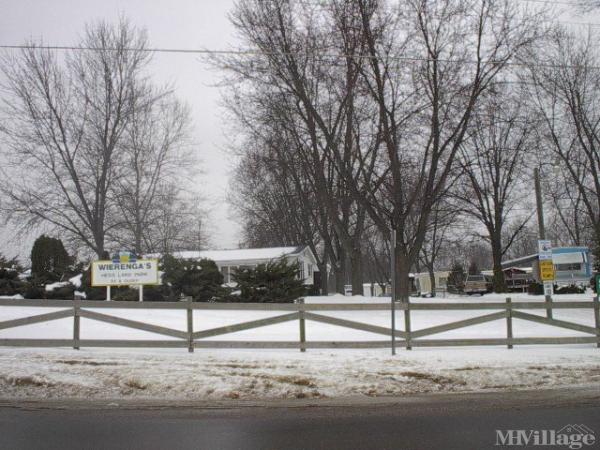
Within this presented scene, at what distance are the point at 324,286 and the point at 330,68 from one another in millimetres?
20056

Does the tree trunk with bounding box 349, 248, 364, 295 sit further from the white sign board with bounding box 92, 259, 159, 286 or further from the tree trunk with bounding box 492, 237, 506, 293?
the white sign board with bounding box 92, 259, 159, 286

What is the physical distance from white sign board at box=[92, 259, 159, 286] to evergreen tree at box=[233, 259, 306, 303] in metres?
5.74

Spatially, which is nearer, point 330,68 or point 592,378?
point 592,378

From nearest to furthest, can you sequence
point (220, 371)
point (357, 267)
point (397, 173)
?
1. point (220, 371)
2. point (397, 173)
3. point (357, 267)

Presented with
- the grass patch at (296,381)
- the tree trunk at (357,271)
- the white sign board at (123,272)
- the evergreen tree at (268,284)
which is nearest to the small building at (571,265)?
the tree trunk at (357,271)

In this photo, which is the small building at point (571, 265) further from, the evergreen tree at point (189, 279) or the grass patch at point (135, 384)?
the grass patch at point (135, 384)

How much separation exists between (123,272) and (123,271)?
0.03 meters

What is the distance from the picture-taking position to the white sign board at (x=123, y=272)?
57.6ft

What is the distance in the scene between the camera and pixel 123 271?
17.6 metres

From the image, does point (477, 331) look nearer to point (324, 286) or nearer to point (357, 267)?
point (357, 267)

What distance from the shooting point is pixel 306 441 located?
6.23 meters

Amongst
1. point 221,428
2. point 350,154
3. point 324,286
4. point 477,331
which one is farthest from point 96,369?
point 324,286

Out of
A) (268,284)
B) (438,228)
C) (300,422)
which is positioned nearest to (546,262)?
(268,284)

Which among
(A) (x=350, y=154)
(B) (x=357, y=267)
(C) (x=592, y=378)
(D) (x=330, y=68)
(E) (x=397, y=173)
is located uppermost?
(D) (x=330, y=68)
